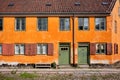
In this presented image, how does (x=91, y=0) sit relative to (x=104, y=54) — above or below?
above

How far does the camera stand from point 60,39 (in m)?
41.0

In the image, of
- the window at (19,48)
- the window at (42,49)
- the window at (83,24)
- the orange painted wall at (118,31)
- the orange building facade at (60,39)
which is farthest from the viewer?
the orange painted wall at (118,31)

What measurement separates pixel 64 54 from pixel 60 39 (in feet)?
5.28

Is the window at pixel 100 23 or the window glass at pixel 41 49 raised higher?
the window at pixel 100 23

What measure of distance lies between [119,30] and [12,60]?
13.9m

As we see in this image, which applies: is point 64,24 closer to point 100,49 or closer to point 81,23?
point 81,23

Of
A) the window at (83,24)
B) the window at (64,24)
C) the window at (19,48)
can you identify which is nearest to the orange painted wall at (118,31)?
the window at (83,24)

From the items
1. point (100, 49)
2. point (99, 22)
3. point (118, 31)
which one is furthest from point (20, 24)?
point (118, 31)

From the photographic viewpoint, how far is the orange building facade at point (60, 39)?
4081 cm

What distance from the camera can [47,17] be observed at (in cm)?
4109

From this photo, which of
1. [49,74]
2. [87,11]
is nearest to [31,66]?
[87,11]

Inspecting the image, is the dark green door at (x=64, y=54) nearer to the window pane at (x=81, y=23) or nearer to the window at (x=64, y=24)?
the window at (x=64, y=24)

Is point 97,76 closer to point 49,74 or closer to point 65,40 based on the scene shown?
point 49,74

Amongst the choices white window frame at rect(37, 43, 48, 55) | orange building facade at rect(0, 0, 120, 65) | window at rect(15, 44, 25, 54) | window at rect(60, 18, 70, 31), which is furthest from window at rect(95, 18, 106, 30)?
window at rect(15, 44, 25, 54)
